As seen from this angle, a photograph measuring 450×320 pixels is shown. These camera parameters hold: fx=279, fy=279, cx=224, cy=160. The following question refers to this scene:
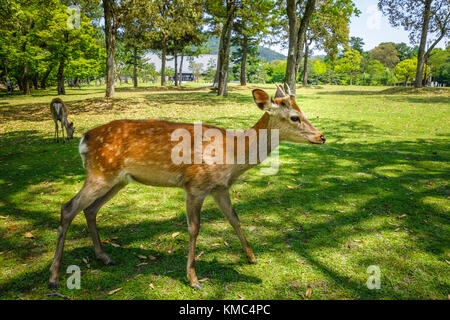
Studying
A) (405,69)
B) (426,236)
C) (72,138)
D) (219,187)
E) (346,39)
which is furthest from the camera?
(405,69)

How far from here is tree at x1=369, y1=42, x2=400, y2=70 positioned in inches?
3167

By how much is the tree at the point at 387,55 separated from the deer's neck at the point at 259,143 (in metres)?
93.2

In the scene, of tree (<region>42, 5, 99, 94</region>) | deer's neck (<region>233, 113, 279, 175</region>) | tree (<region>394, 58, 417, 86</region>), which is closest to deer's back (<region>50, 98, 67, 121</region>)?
deer's neck (<region>233, 113, 279, 175</region>)

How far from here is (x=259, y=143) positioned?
3.62 meters

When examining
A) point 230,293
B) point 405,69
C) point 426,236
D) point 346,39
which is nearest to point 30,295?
point 230,293

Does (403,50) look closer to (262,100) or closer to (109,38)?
(109,38)

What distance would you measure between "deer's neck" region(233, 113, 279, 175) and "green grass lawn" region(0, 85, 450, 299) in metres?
1.32

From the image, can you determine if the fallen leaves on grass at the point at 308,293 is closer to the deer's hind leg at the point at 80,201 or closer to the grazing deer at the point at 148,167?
the grazing deer at the point at 148,167

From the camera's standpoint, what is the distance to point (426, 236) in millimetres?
4246

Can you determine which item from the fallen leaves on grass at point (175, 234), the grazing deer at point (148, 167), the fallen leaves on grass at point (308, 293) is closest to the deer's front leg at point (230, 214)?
the grazing deer at point (148, 167)

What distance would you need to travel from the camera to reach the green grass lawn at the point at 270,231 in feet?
10.8

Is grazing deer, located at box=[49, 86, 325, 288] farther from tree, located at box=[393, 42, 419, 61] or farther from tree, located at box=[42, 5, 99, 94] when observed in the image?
tree, located at box=[393, 42, 419, 61]
